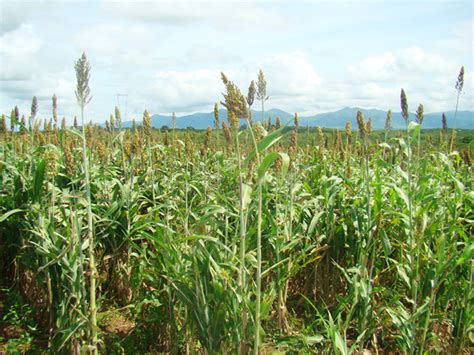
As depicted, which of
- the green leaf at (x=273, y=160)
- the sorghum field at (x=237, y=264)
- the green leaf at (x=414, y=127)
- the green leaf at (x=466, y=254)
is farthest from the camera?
the green leaf at (x=414, y=127)

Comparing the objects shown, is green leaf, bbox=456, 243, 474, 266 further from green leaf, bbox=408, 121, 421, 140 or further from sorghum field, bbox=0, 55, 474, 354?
green leaf, bbox=408, 121, 421, 140

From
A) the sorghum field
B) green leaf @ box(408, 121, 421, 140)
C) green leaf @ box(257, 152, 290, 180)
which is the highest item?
green leaf @ box(408, 121, 421, 140)

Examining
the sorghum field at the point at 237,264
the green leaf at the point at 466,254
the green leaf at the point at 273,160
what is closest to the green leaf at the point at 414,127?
the sorghum field at the point at 237,264

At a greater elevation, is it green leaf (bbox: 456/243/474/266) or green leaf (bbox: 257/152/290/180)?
green leaf (bbox: 257/152/290/180)

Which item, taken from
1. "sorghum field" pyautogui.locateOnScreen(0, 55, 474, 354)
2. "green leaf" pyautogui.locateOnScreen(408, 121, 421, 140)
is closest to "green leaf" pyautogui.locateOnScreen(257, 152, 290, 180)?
"sorghum field" pyautogui.locateOnScreen(0, 55, 474, 354)

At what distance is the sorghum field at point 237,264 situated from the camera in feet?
7.69

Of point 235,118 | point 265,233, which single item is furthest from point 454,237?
point 235,118

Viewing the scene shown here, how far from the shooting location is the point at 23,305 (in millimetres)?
3596

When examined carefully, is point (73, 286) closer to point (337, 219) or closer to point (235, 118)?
point (235, 118)

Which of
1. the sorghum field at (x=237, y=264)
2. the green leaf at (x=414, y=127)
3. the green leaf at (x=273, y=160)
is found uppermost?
the green leaf at (x=414, y=127)

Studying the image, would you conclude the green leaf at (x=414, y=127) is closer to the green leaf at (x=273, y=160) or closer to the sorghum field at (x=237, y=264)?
the sorghum field at (x=237, y=264)

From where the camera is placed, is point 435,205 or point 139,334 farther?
point 435,205

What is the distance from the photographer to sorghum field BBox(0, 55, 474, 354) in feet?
7.69

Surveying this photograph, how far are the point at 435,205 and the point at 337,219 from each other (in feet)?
2.86
